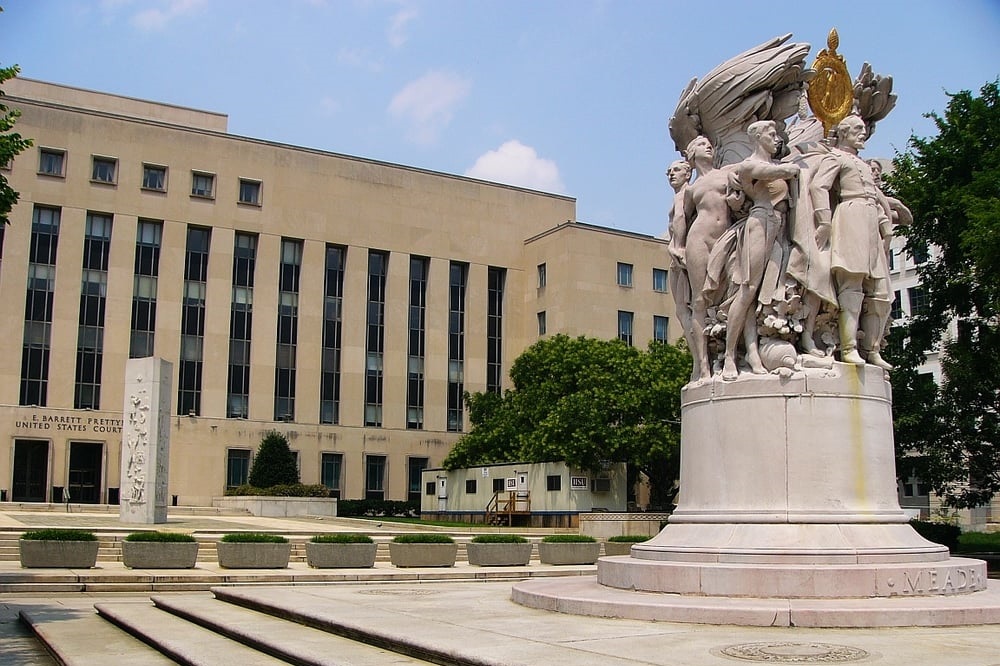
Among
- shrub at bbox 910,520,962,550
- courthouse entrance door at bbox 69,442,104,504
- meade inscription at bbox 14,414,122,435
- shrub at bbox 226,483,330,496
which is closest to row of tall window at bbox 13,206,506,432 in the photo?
meade inscription at bbox 14,414,122,435

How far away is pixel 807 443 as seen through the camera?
12.6 metres

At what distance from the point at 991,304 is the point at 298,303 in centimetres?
4561

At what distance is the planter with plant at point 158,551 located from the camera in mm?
22344

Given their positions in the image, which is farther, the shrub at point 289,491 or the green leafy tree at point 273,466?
the green leafy tree at point 273,466

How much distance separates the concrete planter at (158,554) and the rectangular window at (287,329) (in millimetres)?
39838

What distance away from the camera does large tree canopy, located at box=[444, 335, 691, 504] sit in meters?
42.0

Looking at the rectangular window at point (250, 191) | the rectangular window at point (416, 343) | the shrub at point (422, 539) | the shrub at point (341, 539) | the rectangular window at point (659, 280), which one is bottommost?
the shrub at point (422, 539)

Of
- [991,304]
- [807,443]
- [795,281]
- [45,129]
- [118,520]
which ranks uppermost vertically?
[45,129]

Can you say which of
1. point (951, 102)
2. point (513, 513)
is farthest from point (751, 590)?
point (513, 513)

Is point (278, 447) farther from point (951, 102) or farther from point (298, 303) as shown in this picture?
point (951, 102)

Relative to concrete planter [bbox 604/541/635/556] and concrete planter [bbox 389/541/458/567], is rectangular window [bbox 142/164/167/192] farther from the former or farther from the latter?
concrete planter [bbox 604/541/635/556]

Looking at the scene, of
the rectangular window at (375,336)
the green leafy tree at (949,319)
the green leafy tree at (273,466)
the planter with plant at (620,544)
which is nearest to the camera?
the planter with plant at (620,544)

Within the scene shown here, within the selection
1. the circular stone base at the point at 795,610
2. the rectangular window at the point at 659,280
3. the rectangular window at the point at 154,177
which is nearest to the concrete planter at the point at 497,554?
the circular stone base at the point at 795,610

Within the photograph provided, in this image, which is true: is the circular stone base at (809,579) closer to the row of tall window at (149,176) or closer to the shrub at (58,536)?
the shrub at (58,536)
